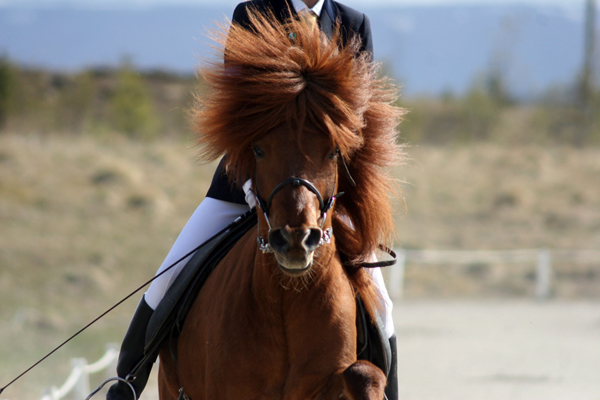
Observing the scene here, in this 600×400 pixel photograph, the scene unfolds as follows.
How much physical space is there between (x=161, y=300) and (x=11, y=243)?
13648 millimetres

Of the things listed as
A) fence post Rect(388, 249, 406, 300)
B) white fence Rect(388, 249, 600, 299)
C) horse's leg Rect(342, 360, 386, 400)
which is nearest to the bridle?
horse's leg Rect(342, 360, 386, 400)

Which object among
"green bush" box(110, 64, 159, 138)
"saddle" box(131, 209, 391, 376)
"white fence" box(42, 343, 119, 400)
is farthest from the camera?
"green bush" box(110, 64, 159, 138)

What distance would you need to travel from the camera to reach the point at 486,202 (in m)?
24.6

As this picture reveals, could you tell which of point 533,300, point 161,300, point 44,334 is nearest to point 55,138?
point 44,334

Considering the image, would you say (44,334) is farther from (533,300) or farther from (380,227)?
(533,300)

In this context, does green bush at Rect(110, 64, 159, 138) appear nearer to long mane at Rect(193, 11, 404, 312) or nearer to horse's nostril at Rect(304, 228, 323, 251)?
long mane at Rect(193, 11, 404, 312)

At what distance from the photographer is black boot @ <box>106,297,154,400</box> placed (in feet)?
12.9

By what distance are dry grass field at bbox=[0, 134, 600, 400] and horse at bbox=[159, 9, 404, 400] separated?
675 centimetres

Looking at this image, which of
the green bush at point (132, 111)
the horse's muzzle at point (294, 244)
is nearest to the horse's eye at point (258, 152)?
the horse's muzzle at point (294, 244)

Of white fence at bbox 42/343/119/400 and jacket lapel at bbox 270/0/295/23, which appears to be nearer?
jacket lapel at bbox 270/0/295/23

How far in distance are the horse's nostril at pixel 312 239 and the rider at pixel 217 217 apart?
125 cm

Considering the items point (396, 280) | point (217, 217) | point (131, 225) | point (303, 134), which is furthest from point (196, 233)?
point (131, 225)

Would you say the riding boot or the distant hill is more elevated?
the distant hill

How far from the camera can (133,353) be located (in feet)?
13.1
